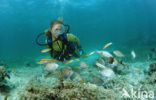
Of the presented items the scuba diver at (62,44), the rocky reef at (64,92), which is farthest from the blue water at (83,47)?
the scuba diver at (62,44)

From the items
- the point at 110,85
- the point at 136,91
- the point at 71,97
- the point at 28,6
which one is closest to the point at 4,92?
the point at 71,97

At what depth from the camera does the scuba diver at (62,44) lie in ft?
14.5

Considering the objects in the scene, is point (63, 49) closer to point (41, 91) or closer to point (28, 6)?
point (41, 91)

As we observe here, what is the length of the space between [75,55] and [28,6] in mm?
30261

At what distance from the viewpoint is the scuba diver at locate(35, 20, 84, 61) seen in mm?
4410

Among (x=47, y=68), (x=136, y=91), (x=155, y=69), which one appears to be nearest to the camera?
(x=136, y=91)

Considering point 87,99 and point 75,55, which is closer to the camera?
point 87,99

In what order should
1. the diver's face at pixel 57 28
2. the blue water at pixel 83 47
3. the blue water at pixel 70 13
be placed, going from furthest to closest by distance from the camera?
the blue water at pixel 70 13, the blue water at pixel 83 47, the diver's face at pixel 57 28

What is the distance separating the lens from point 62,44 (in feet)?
15.0

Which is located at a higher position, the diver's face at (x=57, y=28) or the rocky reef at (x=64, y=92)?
the diver's face at (x=57, y=28)

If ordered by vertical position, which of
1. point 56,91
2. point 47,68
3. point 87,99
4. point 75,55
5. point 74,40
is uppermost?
point 74,40

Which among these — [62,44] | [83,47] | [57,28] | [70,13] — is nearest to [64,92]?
[57,28]

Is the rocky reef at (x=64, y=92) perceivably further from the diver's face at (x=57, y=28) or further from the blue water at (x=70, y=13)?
the blue water at (x=70, y=13)

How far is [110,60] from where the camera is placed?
Answer: 4.77 meters
